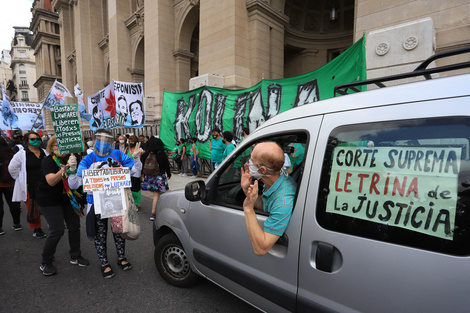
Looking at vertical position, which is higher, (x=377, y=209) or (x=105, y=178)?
(x=377, y=209)

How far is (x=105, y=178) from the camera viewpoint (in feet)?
10.0

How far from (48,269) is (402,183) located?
13.8 feet

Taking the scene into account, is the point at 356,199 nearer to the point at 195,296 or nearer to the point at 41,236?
the point at 195,296

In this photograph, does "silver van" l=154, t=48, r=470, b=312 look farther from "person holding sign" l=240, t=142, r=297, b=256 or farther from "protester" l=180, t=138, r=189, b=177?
"protester" l=180, t=138, r=189, b=177

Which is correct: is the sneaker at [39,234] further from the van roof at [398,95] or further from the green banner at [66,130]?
the van roof at [398,95]

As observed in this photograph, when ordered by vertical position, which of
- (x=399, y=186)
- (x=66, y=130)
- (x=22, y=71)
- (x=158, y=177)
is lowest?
(x=158, y=177)

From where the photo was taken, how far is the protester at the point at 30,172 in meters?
4.13

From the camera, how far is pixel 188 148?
946cm

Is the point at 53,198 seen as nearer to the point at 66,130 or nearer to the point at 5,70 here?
the point at 66,130

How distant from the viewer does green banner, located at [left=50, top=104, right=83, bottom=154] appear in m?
3.02

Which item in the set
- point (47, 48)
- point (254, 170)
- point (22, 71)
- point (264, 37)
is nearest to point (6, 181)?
point (254, 170)

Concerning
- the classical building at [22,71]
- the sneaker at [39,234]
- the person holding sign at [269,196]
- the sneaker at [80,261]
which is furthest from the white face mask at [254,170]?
the classical building at [22,71]

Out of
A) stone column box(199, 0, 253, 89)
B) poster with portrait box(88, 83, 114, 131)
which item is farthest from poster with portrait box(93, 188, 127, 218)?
stone column box(199, 0, 253, 89)

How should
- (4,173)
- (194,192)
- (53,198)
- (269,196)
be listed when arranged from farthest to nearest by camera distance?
(4,173) → (53,198) → (194,192) → (269,196)
